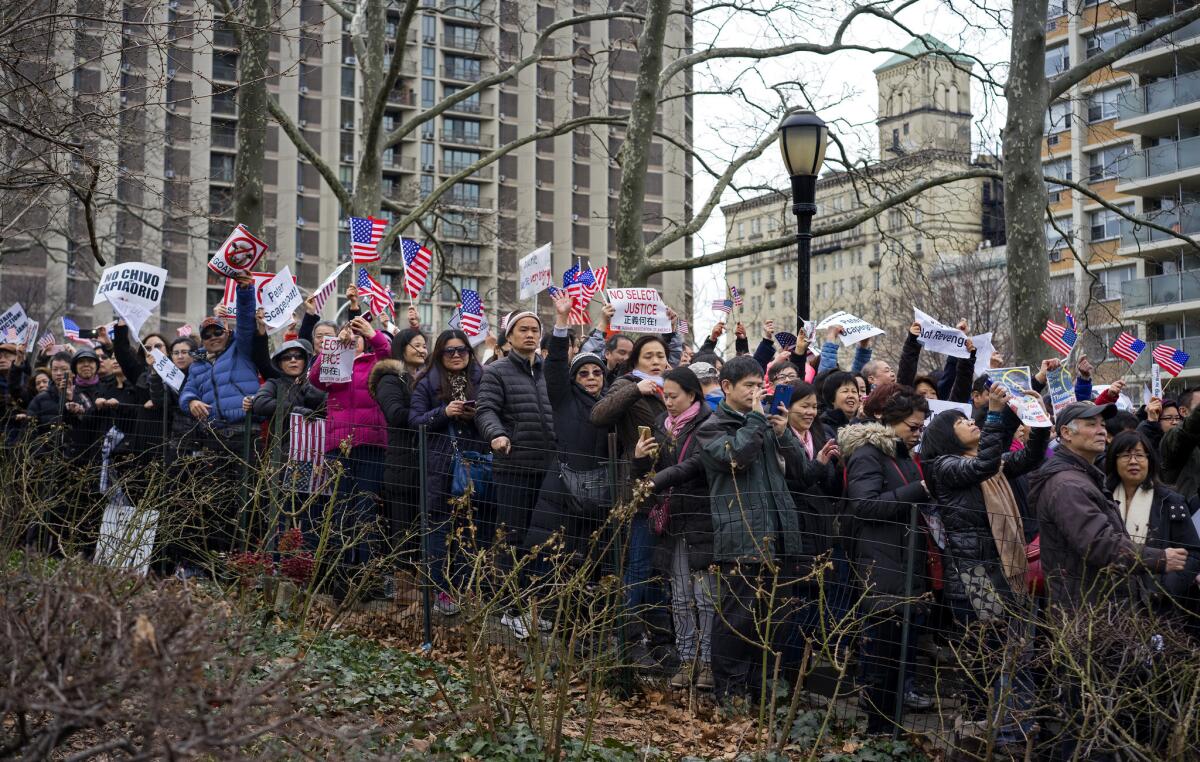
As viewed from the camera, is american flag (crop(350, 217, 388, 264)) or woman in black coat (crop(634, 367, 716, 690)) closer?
woman in black coat (crop(634, 367, 716, 690))

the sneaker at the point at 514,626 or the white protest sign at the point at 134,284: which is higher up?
the white protest sign at the point at 134,284

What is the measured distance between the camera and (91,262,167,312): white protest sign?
10898mm

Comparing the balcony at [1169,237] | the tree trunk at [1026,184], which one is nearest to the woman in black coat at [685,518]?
the tree trunk at [1026,184]

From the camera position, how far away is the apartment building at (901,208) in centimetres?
1917

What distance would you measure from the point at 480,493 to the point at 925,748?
10.0 ft

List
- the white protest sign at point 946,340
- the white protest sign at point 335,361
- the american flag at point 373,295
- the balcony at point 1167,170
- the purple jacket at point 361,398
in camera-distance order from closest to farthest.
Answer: the purple jacket at point 361,398
the white protest sign at point 335,361
the white protest sign at point 946,340
the american flag at point 373,295
the balcony at point 1167,170

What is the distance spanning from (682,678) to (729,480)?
1151 mm

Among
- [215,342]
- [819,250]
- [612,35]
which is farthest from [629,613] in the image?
[819,250]

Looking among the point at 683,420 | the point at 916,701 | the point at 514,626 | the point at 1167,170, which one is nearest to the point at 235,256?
the point at 683,420

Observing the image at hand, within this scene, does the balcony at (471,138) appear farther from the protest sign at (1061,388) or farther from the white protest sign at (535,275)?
the protest sign at (1061,388)

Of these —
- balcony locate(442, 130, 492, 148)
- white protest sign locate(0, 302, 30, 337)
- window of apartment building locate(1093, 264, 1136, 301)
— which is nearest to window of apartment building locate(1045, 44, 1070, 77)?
window of apartment building locate(1093, 264, 1136, 301)

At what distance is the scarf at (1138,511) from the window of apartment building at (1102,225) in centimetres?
5473

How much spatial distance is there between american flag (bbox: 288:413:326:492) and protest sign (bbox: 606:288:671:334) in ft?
8.85

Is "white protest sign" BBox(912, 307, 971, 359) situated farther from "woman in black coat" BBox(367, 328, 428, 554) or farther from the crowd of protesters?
"woman in black coat" BBox(367, 328, 428, 554)
